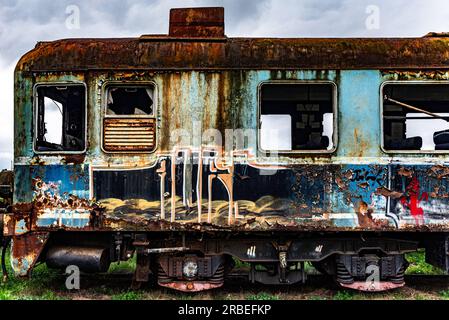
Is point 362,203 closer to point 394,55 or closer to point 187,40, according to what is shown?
point 394,55

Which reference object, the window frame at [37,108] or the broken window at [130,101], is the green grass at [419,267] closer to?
the broken window at [130,101]

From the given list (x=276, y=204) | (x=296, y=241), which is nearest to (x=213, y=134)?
(x=276, y=204)

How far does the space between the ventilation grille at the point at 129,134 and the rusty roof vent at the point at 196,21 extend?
148 cm

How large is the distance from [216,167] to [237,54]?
5.14 feet

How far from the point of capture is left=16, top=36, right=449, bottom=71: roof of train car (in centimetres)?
589

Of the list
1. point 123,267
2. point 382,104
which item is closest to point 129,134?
point 123,267

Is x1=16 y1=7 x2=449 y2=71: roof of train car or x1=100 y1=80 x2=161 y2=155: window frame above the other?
x1=16 y1=7 x2=449 y2=71: roof of train car

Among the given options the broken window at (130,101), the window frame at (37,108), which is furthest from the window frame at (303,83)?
the window frame at (37,108)

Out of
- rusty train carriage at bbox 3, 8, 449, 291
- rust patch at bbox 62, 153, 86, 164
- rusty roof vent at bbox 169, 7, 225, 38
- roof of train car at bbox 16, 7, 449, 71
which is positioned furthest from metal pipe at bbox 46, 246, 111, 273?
rusty roof vent at bbox 169, 7, 225, 38

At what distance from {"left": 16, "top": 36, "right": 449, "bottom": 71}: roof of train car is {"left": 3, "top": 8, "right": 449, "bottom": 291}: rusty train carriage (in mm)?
20

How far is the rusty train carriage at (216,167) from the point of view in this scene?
571 centimetres

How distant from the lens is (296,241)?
6008 millimetres

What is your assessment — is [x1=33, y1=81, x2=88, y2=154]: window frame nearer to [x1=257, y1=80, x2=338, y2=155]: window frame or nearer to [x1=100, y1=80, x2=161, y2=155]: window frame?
[x1=100, y1=80, x2=161, y2=155]: window frame

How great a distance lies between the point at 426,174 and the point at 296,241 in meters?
1.92
